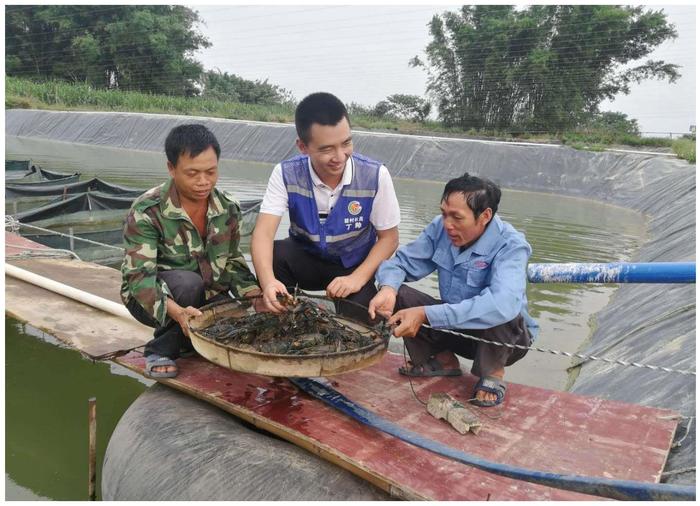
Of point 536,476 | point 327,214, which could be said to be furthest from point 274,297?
point 536,476

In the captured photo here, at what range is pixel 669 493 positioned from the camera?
174cm

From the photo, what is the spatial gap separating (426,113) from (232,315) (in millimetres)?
32537

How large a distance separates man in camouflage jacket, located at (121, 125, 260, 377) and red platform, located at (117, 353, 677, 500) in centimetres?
29

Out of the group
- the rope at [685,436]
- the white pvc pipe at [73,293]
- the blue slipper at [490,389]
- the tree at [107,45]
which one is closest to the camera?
the rope at [685,436]

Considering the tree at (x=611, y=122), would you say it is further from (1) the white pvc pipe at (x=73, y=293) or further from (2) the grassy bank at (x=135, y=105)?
(1) the white pvc pipe at (x=73, y=293)

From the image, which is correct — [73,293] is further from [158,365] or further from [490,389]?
[490,389]

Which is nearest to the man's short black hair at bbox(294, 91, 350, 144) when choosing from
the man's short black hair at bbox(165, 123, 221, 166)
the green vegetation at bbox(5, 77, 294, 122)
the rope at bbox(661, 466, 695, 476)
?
the man's short black hair at bbox(165, 123, 221, 166)

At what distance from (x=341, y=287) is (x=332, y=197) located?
653 millimetres

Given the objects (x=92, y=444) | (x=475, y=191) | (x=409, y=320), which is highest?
(x=475, y=191)

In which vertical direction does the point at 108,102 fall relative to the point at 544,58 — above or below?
below

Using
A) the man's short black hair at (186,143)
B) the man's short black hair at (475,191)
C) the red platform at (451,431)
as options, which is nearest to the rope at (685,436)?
the red platform at (451,431)

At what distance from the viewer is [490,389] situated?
269cm

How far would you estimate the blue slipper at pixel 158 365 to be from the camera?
2887 millimetres

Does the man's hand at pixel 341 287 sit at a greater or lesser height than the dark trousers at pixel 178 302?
greater
